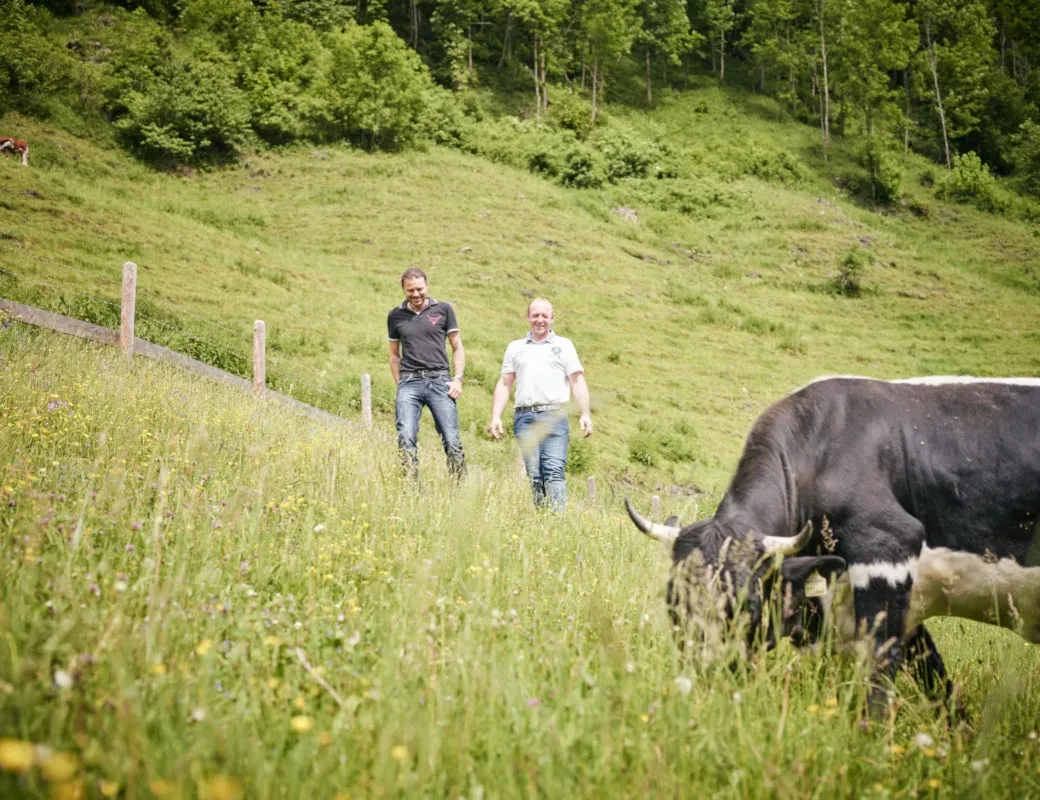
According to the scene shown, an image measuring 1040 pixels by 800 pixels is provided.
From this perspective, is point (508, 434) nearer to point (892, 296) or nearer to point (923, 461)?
point (923, 461)

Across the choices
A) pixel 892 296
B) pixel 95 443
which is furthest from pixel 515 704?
pixel 892 296

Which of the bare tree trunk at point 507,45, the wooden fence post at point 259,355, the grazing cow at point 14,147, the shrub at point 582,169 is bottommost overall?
the wooden fence post at point 259,355

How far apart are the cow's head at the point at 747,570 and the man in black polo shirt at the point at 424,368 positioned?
12.7ft

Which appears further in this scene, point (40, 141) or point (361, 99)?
point (361, 99)

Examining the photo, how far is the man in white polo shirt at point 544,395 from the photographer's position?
7.48 m

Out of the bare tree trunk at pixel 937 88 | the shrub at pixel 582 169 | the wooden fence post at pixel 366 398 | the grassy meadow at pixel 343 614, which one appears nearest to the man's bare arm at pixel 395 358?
the grassy meadow at pixel 343 614

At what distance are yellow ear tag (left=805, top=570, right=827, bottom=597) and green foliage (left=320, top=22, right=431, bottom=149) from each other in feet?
141

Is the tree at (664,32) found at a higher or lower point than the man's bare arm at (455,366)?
higher

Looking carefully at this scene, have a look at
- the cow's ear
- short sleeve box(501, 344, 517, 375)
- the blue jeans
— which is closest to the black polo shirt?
short sleeve box(501, 344, 517, 375)

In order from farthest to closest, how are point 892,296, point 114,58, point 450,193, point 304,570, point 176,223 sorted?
1. point 114,58
2. point 450,193
3. point 892,296
4. point 176,223
5. point 304,570

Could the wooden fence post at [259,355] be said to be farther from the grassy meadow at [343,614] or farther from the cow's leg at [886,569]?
the cow's leg at [886,569]

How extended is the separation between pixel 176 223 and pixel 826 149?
154 ft

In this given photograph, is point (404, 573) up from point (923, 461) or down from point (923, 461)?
down

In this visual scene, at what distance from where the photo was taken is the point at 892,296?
3547cm
